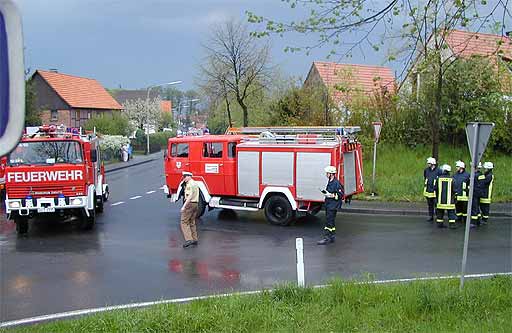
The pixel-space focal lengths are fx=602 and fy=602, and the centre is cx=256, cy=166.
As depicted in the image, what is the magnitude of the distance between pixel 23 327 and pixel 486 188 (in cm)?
1253

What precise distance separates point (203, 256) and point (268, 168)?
4852 millimetres

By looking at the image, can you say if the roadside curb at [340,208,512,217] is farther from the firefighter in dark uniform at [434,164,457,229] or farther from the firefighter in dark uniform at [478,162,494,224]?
the firefighter in dark uniform at [434,164,457,229]

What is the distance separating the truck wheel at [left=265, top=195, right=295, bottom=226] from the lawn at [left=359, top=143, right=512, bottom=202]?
5722mm

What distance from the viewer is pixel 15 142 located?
6.96 feet

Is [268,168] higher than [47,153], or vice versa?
[47,153]

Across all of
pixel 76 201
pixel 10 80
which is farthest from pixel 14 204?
pixel 10 80

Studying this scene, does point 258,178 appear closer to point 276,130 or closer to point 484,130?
point 276,130

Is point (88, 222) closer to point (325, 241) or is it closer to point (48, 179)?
point (48, 179)

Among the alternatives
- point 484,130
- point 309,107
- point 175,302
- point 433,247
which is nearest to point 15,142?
point 175,302

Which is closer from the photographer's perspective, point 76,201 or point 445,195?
point 76,201

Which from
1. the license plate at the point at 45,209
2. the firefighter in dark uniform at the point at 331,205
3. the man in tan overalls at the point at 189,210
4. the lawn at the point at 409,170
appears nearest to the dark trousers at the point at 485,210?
the lawn at the point at 409,170

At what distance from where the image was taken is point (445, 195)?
15.1 meters

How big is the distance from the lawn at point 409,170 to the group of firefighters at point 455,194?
153 inches

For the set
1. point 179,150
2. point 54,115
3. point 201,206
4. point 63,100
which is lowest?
point 201,206
